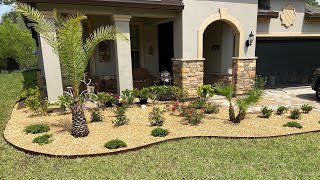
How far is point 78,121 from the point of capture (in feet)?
20.0

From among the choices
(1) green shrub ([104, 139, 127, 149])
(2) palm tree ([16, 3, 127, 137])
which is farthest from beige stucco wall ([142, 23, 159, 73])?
(1) green shrub ([104, 139, 127, 149])

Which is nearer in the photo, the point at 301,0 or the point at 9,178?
the point at 9,178

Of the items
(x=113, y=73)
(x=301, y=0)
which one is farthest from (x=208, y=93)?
(x=301, y=0)

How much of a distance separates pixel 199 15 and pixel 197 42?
3.49 feet

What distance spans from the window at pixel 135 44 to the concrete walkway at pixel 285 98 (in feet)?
15.4

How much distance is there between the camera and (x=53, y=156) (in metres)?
5.15

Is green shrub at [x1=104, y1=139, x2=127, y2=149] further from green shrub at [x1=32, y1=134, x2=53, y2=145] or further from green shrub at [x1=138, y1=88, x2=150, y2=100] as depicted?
green shrub at [x1=138, y1=88, x2=150, y2=100]

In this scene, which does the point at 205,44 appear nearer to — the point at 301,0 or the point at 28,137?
the point at 301,0

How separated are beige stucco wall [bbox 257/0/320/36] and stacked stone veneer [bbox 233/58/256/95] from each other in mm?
2155

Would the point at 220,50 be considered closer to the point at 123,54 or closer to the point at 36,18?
the point at 123,54

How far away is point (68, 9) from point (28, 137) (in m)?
4.43

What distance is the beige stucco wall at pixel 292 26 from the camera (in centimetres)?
1180

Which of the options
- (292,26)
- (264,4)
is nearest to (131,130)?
(264,4)

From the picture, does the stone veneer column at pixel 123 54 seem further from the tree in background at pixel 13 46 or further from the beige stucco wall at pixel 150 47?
the tree in background at pixel 13 46
